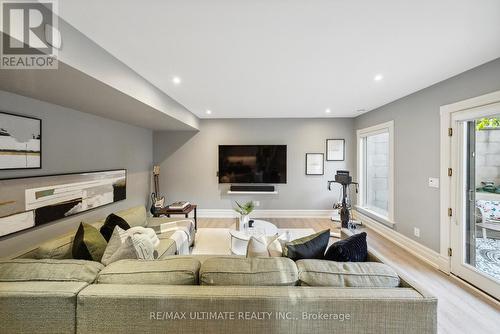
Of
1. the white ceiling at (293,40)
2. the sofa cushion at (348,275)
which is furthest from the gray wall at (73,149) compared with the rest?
the sofa cushion at (348,275)

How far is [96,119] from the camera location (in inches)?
125

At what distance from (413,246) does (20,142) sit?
5.24m

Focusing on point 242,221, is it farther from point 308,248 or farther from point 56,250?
point 56,250

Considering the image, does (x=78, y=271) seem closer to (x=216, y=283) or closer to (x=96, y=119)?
(x=216, y=283)

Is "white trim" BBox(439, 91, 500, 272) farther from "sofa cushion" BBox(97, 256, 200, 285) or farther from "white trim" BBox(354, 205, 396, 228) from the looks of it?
"sofa cushion" BBox(97, 256, 200, 285)

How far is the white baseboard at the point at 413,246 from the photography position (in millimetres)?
2697

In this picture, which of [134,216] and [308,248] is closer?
[308,248]

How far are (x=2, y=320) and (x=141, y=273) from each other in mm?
683

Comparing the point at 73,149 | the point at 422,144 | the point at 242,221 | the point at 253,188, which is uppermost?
the point at 422,144

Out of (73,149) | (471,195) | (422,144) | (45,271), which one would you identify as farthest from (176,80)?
(471,195)

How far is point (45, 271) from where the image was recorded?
1.15 metres

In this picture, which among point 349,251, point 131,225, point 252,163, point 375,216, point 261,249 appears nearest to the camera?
point 349,251

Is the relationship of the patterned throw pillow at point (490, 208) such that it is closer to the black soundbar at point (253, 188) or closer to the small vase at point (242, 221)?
the small vase at point (242, 221)

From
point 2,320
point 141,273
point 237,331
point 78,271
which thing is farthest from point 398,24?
point 2,320
